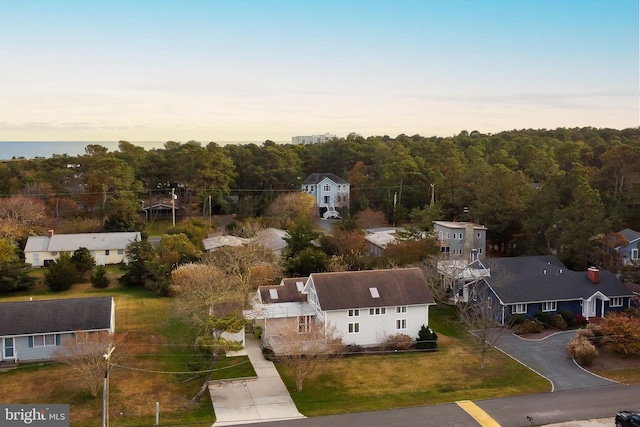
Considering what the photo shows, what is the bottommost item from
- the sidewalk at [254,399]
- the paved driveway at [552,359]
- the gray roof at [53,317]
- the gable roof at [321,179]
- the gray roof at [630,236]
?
the sidewalk at [254,399]

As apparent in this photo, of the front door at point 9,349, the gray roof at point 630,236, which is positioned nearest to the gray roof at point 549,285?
the gray roof at point 630,236

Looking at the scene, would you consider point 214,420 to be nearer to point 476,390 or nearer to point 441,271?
point 476,390

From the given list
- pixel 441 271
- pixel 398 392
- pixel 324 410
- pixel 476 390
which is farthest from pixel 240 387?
pixel 441 271

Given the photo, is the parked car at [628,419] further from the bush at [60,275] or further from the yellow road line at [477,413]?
the bush at [60,275]

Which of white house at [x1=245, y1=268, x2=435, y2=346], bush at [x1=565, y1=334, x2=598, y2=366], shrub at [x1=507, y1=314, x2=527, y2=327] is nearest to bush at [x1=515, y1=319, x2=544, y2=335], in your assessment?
shrub at [x1=507, y1=314, x2=527, y2=327]

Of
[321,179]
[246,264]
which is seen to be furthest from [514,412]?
[321,179]
